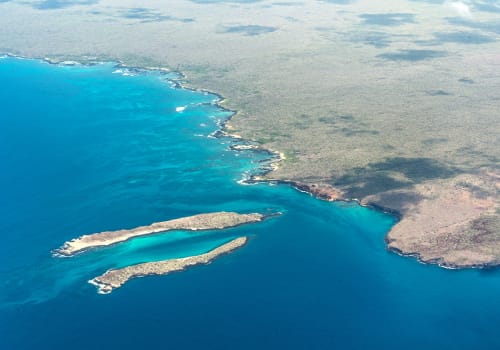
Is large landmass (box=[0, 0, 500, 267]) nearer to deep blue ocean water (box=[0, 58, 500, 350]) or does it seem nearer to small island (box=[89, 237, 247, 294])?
deep blue ocean water (box=[0, 58, 500, 350])

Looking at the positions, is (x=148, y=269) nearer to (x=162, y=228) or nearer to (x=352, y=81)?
(x=162, y=228)

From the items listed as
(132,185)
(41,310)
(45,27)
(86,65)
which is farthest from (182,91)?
(45,27)

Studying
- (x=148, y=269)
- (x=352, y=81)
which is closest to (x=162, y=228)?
(x=148, y=269)

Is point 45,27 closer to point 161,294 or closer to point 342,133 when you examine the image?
point 342,133

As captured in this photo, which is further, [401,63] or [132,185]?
[401,63]

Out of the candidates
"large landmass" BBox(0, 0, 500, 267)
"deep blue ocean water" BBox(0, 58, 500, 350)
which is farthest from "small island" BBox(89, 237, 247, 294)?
"large landmass" BBox(0, 0, 500, 267)

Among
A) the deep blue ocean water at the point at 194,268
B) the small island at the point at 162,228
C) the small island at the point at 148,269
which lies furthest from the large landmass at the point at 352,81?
the small island at the point at 148,269
